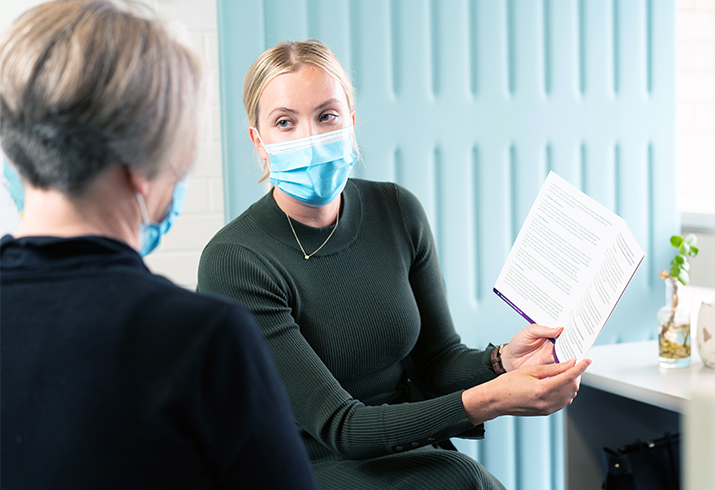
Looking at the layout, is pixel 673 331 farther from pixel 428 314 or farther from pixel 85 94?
pixel 85 94

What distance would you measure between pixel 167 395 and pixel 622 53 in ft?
6.12

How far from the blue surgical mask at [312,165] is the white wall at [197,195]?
1.17 ft

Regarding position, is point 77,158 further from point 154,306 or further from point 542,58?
point 542,58

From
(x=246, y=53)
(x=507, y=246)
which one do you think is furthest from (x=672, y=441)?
(x=246, y=53)

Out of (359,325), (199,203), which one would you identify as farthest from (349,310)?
(199,203)

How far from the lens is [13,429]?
22.0 inches

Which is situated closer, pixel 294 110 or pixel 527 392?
pixel 527 392

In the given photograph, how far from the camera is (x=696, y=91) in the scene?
90.7 inches

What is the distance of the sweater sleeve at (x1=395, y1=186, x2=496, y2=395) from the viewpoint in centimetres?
145

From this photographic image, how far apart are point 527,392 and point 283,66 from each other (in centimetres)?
76

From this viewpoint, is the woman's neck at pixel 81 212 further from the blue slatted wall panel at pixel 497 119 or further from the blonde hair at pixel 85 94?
the blue slatted wall panel at pixel 497 119

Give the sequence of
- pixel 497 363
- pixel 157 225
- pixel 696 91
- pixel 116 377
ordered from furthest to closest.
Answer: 1. pixel 696 91
2. pixel 497 363
3. pixel 157 225
4. pixel 116 377

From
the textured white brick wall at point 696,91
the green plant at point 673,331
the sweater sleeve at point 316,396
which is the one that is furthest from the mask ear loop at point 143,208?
the textured white brick wall at point 696,91

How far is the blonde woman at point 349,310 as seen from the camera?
3.74 ft
